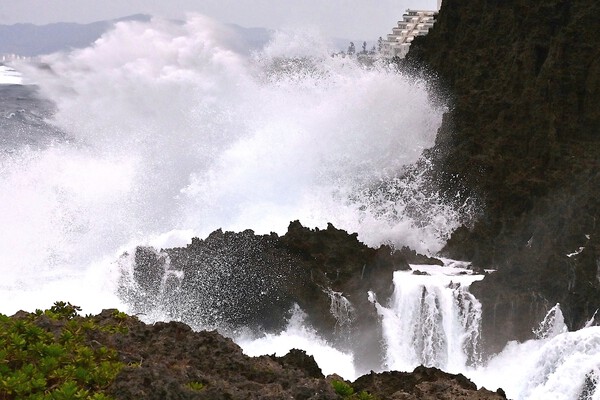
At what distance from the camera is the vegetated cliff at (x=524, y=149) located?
15352 millimetres

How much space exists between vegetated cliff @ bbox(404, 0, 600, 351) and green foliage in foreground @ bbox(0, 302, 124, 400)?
9939 millimetres

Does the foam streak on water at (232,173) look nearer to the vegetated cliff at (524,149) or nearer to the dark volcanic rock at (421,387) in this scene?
the vegetated cliff at (524,149)

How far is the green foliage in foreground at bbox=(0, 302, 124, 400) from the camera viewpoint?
5.76m

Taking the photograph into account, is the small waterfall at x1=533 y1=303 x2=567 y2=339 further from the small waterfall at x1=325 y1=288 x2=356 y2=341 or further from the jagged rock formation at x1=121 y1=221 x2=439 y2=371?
the small waterfall at x1=325 y1=288 x2=356 y2=341

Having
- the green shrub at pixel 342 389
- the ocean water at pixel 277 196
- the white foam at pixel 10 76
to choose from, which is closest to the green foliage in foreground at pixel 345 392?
the green shrub at pixel 342 389

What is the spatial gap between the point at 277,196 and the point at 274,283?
623cm

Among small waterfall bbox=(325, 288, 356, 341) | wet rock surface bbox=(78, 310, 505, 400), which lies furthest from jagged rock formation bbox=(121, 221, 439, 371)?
wet rock surface bbox=(78, 310, 505, 400)

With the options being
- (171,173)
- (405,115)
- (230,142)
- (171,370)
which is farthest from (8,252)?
(171,370)

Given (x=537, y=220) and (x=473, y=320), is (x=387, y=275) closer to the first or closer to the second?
(x=473, y=320)

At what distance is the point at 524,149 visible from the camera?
19.0 m

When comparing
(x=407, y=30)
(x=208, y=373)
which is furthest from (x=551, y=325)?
(x=407, y=30)

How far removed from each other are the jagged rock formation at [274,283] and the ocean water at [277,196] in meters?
0.29

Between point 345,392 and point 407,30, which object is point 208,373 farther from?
point 407,30

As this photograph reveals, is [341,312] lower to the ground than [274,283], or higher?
lower
